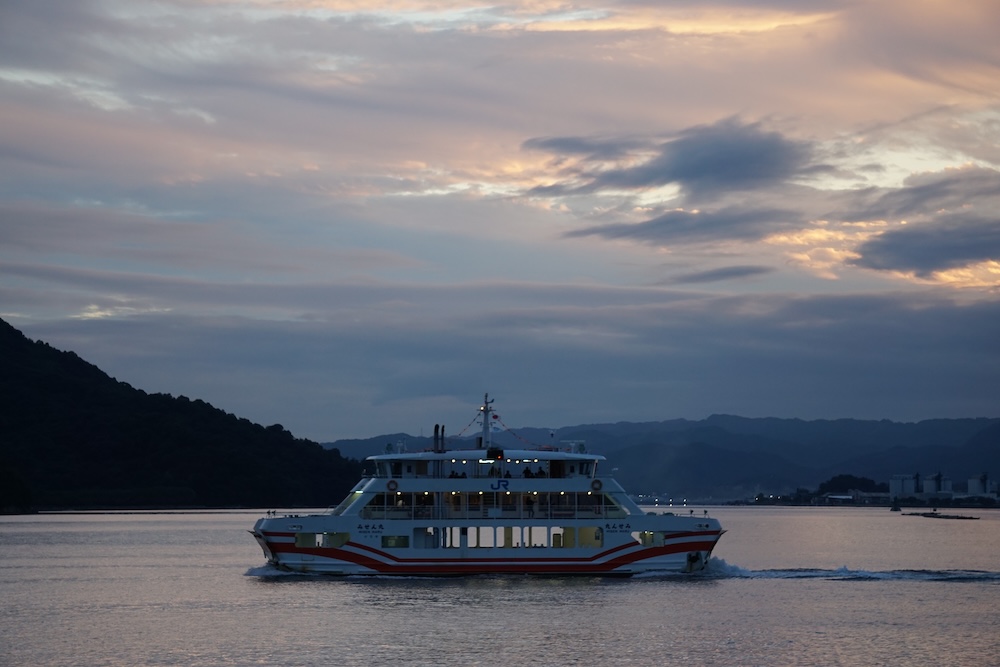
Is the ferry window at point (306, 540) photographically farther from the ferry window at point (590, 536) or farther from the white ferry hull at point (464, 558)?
the ferry window at point (590, 536)

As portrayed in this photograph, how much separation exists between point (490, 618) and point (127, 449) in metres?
127

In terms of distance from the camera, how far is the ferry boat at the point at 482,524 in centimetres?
4888

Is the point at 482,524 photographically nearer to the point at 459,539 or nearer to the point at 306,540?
the point at 459,539

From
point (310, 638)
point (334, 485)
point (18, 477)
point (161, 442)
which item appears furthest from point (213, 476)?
point (310, 638)

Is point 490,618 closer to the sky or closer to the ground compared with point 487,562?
closer to the ground

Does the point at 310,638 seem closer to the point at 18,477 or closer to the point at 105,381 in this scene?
the point at 18,477

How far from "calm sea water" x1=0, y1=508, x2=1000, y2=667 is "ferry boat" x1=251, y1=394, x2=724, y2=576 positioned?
2.87 ft

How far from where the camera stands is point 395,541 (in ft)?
162

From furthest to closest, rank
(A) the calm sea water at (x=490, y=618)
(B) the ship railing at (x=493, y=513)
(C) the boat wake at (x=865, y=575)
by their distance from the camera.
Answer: (C) the boat wake at (x=865, y=575) → (B) the ship railing at (x=493, y=513) → (A) the calm sea water at (x=490, y=618)

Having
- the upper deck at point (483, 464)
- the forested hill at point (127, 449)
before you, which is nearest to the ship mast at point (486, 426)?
the upper deck at point (483, 464)

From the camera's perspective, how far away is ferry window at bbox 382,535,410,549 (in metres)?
49.1

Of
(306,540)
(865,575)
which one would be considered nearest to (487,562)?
(306,540)

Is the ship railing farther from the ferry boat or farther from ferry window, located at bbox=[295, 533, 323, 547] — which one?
ferry window, located at bbox=[295, 533, 323, 547]

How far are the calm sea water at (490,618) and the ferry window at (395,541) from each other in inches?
60.9
